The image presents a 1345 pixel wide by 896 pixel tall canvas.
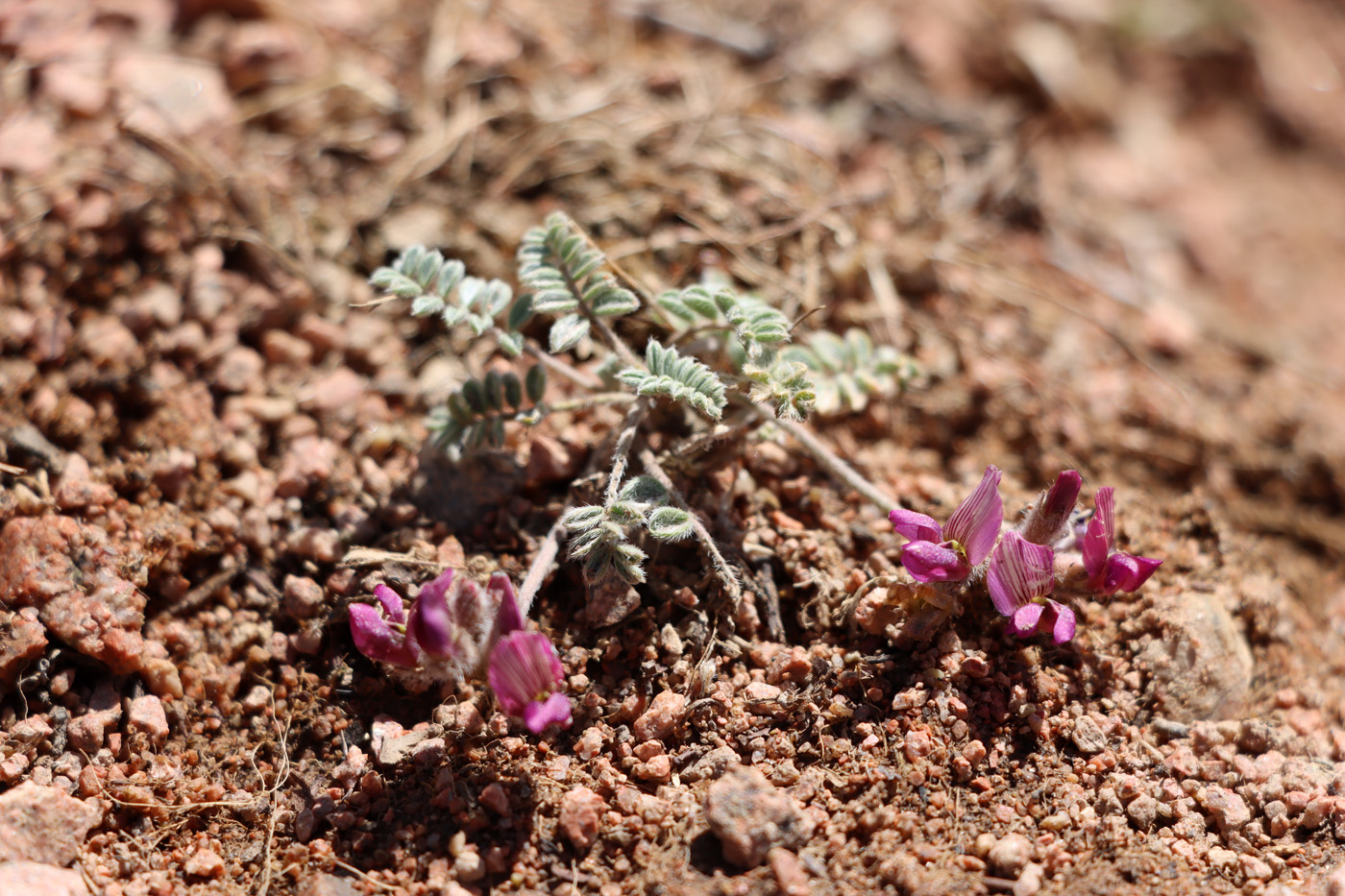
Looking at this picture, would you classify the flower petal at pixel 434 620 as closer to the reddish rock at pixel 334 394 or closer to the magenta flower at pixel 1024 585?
the reddish rock at pixel 334 394

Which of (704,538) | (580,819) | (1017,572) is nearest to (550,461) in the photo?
(704,538)

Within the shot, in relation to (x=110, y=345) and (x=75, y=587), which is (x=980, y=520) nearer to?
(x=75, y=587)

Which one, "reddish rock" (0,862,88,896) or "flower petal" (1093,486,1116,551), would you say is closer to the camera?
"reddish rock" (0,862,88,896)

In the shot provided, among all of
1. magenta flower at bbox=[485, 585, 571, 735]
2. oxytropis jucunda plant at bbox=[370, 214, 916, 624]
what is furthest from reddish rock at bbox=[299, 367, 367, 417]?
magenta flower at bbox=[485, 585, 571, 735]

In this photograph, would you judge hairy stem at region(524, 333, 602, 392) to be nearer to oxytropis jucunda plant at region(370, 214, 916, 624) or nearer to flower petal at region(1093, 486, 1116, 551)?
oxytropis jucunda plant at region(370, 214, 916, 624)

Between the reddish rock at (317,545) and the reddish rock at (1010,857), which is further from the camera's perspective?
the reddish rock at (317,545)

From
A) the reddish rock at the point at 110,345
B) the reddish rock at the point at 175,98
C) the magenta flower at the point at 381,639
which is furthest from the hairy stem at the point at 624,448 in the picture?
the reddish rock at the point at 175,98

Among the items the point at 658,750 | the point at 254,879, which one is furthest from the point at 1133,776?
the point at 254,879
